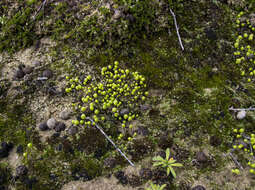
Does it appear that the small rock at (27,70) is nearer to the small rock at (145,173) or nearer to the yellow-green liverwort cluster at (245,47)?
the small rock at (145,173)

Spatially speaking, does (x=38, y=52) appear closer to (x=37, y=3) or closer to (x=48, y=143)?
(x=37, y=3)

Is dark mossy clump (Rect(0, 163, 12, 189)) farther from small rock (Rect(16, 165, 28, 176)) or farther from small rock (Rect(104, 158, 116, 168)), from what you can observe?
small rock (Rect(104, 158, 116, 168))

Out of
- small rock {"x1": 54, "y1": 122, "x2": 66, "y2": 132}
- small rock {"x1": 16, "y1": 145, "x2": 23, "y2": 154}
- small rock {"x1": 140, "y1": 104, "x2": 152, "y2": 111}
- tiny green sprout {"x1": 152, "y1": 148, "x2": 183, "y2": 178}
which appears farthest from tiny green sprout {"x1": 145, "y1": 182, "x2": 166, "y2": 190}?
small rock {"x1": 16, "y1": 145, "x2": 23, "y2": 154}

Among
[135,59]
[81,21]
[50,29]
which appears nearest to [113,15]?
[81,21]

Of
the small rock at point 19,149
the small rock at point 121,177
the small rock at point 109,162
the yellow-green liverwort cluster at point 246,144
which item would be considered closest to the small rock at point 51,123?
the small rock at point 19,149

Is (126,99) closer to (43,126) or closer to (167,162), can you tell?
(167,162)

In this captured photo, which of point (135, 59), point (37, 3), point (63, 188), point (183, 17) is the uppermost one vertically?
point (37, 3)

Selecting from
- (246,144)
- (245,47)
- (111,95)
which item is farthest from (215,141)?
(245,47)
